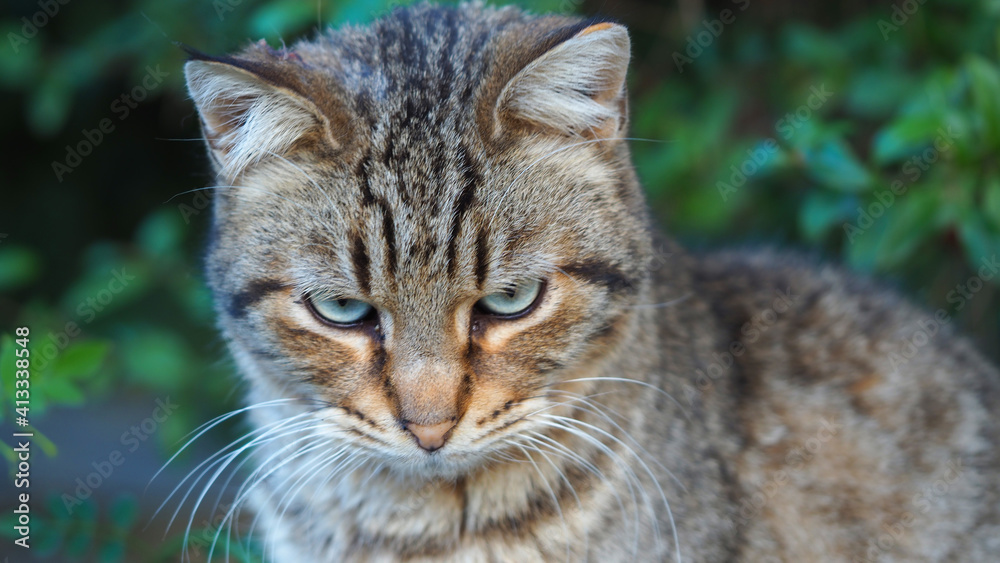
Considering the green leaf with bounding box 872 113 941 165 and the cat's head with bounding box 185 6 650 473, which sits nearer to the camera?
the cat's head with bounding box 185 6 650 473

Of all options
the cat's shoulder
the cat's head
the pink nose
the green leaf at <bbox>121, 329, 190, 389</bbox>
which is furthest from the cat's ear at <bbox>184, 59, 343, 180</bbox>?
the green leaf at <bbox>121, 329, 190, 389</bbox>

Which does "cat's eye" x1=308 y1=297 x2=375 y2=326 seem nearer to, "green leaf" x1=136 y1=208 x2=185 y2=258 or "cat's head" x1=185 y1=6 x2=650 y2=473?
"cat's head" x1=185 y1=6 x2=650 y2=473

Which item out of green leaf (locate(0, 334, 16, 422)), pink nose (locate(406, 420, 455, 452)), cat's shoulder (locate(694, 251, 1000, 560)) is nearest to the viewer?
pink nose (locate(406, 420, 455, 452))

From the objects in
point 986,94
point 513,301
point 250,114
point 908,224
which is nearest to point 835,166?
point 908,224

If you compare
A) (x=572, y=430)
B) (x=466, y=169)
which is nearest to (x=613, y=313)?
(x=572, y=430)

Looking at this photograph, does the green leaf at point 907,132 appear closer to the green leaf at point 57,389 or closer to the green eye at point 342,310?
the green eye at point 342,310

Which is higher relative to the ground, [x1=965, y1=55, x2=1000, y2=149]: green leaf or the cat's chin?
[x1=965, y1=55, x2=1000, y2=149]: green leaf

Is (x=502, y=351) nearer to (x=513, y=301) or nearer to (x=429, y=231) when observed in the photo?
(x=513, y=301)
